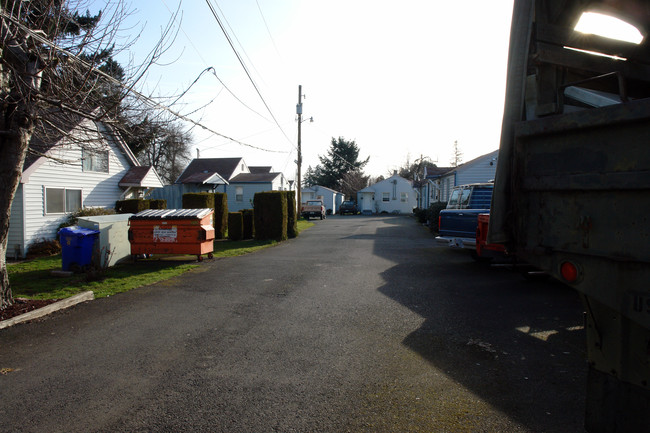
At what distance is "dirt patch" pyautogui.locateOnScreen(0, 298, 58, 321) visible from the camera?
6.21 meters

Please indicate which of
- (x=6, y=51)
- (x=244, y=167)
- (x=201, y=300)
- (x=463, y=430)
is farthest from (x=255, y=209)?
(x=244, y=167)

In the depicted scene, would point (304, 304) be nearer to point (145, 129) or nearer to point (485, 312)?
point (485, 312)

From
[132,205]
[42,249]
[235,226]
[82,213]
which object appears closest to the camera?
[42,249]

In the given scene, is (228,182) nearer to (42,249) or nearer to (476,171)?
(476,171)

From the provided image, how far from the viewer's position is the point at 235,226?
62.7 feet

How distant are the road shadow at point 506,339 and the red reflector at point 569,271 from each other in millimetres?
1583

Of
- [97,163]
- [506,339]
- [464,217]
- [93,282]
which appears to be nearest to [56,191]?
[97,163]

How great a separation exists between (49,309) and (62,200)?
12.2 meters

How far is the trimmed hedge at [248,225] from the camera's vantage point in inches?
774

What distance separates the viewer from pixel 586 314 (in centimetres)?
241

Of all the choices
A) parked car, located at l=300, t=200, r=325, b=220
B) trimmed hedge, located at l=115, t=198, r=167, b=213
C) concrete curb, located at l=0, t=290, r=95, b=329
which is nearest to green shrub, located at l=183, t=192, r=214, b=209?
trimmed hedge, located at l=115, t=198, r=167, b=213

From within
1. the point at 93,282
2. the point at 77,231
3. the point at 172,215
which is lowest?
the point at 93,282

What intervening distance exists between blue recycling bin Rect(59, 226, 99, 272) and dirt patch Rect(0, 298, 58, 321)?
354cm

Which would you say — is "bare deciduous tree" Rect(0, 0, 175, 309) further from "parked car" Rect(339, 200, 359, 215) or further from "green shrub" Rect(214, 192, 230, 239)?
"parked car" Rect(339, 200, 359, 215)
